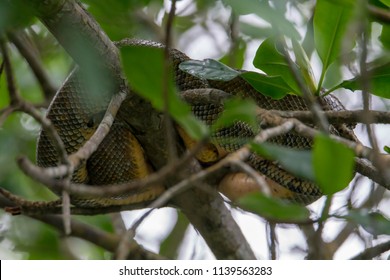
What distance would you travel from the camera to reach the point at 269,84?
1828 mm

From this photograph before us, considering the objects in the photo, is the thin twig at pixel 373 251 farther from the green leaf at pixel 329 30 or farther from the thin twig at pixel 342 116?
the green leaf at pixel 329 30

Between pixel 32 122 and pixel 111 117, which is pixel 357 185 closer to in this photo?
pixel 111 117

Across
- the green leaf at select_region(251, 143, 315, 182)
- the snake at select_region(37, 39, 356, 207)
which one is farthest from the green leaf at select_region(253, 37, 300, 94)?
the green leaf at select_region(251, 143, 315, 182)

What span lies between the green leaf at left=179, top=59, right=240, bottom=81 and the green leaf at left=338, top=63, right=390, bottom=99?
1.00 ft

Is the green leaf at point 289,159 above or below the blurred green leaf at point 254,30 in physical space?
below

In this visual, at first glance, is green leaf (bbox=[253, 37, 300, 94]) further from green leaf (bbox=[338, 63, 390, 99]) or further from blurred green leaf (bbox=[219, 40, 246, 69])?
blurred green leaf (bbox=[219, 40, 246, 69])

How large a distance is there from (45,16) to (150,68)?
562mm

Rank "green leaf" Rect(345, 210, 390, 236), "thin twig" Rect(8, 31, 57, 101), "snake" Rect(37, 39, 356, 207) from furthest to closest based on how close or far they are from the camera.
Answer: "thin twig" Rect(8, 31, 57, 101) → "snake" Rect(37, 39, 356, 207) → "green leaf" Rect(345, 210, 390, 236)

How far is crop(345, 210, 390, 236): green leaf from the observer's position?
1.36m

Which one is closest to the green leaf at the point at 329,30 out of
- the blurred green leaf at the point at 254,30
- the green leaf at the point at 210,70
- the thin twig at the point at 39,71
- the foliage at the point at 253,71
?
the foliage at the point at 253,71

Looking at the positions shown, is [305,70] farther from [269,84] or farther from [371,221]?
[371,221]

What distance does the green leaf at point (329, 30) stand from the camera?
1.79 m

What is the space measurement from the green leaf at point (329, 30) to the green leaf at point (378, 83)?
0.26 feet

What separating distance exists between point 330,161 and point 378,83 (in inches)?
26.6
